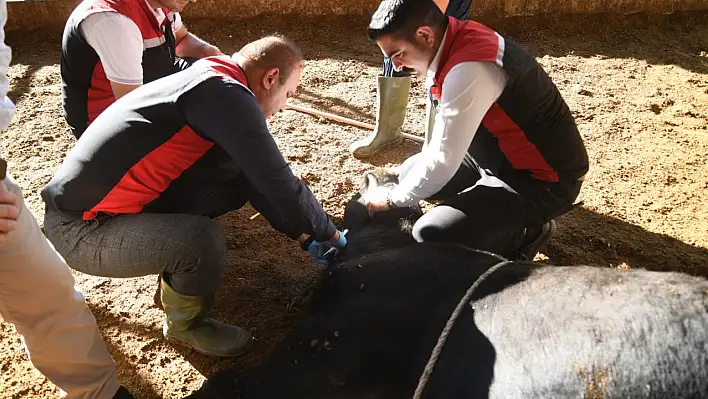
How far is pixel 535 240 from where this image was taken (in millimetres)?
2834

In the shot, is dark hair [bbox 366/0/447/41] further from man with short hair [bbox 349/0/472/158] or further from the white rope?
man with short hair [bbox 349/0/472/158]

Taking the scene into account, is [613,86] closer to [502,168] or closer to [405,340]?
[502,168]

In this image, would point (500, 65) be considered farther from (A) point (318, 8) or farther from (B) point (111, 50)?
(A) point (318, 8)

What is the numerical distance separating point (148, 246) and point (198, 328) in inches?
17.6

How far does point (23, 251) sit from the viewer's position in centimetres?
166

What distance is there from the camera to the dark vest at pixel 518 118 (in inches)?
86.2

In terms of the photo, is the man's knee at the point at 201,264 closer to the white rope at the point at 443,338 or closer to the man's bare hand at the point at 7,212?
the man's bare hand at the point at 7,212

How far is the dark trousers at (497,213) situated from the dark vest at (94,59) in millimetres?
1584

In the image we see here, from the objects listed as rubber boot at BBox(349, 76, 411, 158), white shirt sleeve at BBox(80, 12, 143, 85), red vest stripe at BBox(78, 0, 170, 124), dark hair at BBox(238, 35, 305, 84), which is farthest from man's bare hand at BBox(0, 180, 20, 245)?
rubber boot at BBox(349, 76, 411, 158)

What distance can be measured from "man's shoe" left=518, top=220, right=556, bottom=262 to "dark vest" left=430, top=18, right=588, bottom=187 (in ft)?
1.08

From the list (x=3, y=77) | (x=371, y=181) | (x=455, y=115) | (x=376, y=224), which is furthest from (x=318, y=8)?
(x=3, y=77)

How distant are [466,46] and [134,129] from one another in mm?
1255

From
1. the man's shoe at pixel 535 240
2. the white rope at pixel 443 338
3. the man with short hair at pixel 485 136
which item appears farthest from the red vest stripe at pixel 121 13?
the man's shoe at pixel 535 240

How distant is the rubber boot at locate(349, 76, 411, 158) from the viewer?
144 inches
